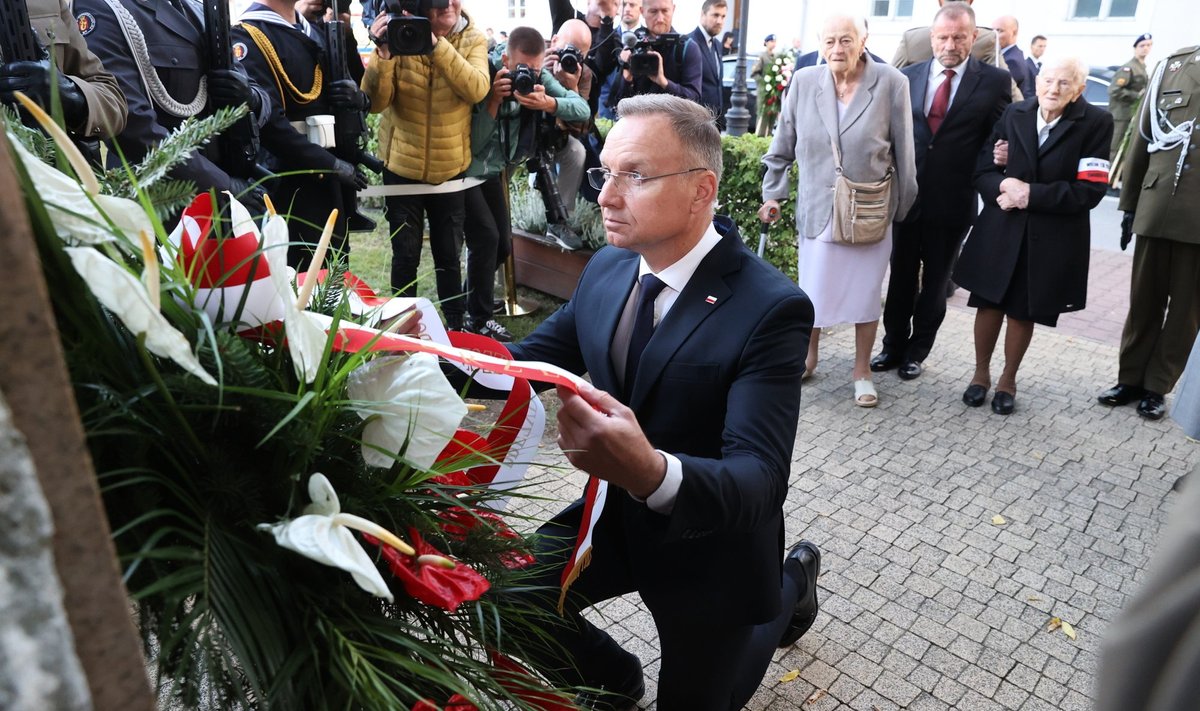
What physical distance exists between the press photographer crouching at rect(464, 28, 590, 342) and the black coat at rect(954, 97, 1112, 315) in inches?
102

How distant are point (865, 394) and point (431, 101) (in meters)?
3.03

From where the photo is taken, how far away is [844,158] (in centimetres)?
488

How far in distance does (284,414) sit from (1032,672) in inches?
110

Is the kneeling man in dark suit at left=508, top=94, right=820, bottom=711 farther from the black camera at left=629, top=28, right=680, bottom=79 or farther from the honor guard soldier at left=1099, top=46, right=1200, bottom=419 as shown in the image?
the black camera at left=629, top=28, right=680, bottom=79

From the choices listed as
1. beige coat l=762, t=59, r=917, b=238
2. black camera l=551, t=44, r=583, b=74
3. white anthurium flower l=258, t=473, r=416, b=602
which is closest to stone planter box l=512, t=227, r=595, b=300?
black camera l=551, t=44, r=583, b=74

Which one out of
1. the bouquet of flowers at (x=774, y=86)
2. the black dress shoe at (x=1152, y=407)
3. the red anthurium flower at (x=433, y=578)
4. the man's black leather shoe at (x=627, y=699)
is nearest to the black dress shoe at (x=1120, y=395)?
the black dress shoe at (x=1152, y=407)

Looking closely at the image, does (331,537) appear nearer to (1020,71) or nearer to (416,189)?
(416,189)

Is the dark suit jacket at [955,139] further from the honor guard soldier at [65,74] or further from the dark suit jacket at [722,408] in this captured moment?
the honor guard soldier at [65,74]

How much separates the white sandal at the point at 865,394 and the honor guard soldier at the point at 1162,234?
1391 mm

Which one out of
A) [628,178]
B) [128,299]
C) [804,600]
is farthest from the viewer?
[804,600]

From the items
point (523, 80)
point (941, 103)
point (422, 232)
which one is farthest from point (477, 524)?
point (941, 103)

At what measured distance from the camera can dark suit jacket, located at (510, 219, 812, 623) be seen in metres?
2.05

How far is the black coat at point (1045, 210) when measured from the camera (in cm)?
471

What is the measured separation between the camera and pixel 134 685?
630mm
